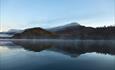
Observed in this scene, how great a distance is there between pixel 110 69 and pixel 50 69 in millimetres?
3116

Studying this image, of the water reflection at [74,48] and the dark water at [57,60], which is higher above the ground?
the dark water at [57,60]

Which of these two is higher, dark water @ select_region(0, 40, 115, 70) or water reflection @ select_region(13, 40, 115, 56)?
dark water @ select_region(0, 40, 115, 70)

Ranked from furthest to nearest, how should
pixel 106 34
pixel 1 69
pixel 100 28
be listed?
pixel 100 28, pixel 106 34, pixel 1 69

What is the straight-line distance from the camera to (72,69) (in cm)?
1084

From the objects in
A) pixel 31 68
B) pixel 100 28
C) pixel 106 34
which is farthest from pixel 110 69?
pixel 100 28

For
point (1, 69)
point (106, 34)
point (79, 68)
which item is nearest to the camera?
point (1, 69)

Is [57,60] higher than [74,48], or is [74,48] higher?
[57,60]

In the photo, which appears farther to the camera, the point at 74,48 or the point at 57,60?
the point at 74,48

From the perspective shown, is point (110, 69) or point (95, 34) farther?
point (95, 34)

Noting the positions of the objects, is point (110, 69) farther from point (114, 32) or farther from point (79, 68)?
point (114, 32)

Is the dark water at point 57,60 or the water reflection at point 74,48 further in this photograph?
the water reflection at point 74,48

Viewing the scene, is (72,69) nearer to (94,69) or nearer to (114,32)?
(94,69)

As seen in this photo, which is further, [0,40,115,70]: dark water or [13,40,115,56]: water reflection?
[13,40,115,56]: water reflection

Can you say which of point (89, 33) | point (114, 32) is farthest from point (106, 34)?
point (89, 33)
